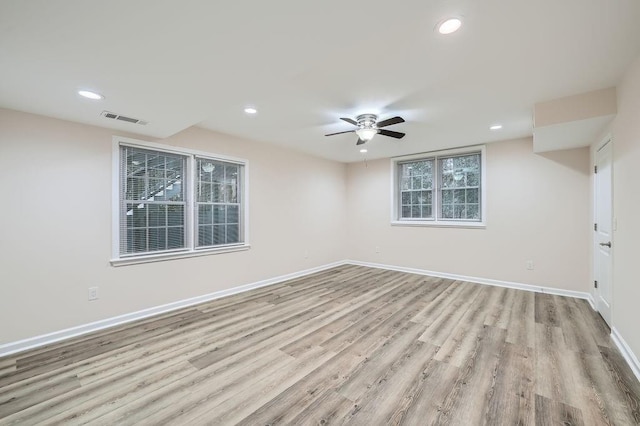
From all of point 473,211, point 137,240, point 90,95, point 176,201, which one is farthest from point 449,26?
point 473,211

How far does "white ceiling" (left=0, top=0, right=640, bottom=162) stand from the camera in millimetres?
1444

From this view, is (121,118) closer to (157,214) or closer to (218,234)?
(157,214)

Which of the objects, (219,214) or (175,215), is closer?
(175,215)

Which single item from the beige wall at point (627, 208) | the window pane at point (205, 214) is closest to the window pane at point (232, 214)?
the window pane at point (205, 214)

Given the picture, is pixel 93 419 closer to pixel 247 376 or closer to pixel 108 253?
pixel 247 376

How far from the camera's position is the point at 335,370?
90.7 inches

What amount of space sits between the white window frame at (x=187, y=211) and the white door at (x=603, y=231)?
470 centimetres

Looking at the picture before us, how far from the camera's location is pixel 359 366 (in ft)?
7.76

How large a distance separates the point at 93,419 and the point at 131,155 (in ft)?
9.29

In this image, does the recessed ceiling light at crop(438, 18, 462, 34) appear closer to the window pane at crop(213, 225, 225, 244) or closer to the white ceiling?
the white ceiling

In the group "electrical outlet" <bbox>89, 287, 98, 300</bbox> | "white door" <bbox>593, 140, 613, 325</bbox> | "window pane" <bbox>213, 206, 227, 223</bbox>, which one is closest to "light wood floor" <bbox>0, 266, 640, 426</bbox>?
"white door" <bbox>593, 140, 613, 325</bbox>

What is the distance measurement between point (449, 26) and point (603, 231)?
3.34 meters

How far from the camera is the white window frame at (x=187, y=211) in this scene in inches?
130

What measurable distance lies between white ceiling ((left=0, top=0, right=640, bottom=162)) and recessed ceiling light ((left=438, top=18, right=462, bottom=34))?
0.05 meters
